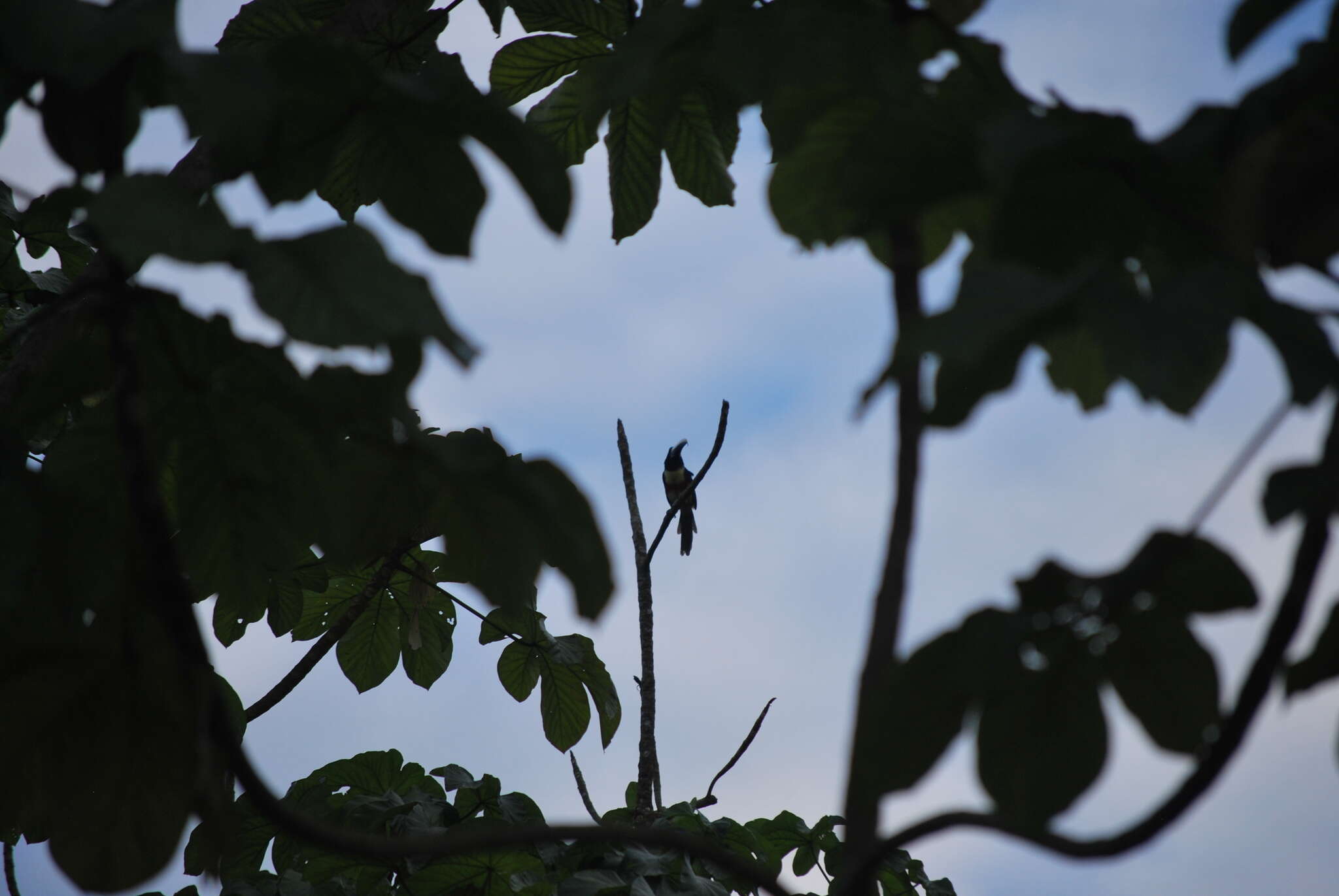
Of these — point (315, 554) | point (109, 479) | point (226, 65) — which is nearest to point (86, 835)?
point (109, 479)

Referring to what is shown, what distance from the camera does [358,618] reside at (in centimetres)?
248

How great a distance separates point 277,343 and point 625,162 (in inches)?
23.4

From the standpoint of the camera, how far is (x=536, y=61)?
1.62 meters

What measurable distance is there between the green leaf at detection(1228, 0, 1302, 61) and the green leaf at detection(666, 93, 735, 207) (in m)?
0.84

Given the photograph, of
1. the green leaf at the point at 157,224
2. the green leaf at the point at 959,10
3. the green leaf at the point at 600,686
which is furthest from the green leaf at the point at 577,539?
the green leaf at the point at 600,686

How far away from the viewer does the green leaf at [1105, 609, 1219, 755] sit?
0.74m

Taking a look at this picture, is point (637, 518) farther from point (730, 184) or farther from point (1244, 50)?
point (1244, 50)

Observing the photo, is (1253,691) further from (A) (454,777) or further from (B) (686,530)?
(B) (686,530)

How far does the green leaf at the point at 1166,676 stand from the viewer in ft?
2.43

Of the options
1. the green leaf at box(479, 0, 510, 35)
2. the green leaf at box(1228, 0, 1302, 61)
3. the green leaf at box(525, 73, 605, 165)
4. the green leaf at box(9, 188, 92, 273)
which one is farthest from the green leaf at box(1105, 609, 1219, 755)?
the green leaf at box(9, 188, 92, 273)

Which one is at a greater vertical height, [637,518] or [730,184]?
[637,518]

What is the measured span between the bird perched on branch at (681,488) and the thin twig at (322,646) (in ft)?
17.1

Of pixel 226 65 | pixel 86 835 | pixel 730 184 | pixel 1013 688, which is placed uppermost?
pixel 730 184

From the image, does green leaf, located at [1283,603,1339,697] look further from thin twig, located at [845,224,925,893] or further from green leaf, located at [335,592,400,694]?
green leaf, located at [335,592,400,694]
